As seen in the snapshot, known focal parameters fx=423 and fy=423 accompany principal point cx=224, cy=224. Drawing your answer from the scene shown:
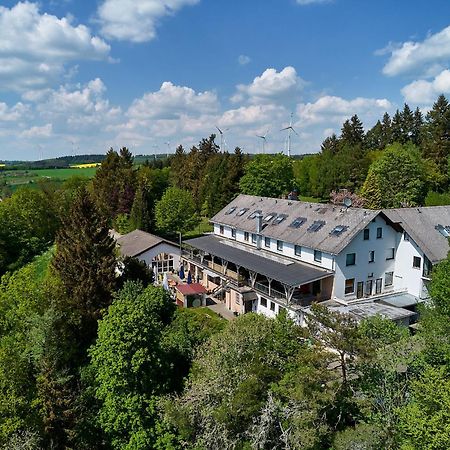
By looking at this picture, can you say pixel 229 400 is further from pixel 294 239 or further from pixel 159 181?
pixel 159 181

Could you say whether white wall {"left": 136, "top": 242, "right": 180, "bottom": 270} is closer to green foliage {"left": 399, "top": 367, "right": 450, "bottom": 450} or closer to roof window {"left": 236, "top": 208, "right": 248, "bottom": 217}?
roof window {"left": 236, "top": 208, "right": 248, "bottom": 217}

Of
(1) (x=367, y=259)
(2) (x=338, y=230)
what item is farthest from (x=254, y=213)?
(1) (x=367, y=259)

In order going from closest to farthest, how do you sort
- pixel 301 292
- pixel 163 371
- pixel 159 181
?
1. pixel 163 371
2. pixel 301 292
3. pixel 159 181

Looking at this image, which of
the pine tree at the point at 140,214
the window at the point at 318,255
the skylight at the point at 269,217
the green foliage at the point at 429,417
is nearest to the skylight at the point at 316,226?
the window at the point at 318,255

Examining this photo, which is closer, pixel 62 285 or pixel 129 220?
pixel 62 285

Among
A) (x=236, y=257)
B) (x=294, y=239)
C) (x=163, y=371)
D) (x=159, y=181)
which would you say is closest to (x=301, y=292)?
(x=294, y=239)

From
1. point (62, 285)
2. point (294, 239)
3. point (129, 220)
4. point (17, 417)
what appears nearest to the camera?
point (17, 417)

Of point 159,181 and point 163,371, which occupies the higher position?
point 159,181

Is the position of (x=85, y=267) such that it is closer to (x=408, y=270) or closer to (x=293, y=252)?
(x=293, y=252)
